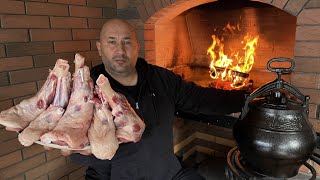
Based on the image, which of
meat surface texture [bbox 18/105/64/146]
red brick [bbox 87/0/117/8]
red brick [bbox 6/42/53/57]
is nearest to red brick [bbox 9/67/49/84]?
red brick [bbox 6/42/53/57]

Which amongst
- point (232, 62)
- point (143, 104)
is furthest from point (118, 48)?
point (232, 62)

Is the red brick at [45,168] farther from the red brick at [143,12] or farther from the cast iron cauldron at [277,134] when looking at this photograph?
the cast iron cauldron at [277,134]

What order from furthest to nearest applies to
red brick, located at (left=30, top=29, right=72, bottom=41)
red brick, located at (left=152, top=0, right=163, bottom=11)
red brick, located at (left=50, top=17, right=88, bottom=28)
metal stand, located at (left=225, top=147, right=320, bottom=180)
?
red brick, located at (left=152, top=0, right=163, bottom=11), red brick, located at (left=50, top=17, right=88, bottom=28), red brick, located at (left=30, top=29, right=72, bottom=41), metal stand, located at (left=225, top=147, right=320, bottom=180)

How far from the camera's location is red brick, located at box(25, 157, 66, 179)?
1.70 meters

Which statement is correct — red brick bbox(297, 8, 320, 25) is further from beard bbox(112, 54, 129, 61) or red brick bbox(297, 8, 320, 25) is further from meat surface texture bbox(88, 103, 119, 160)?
meat surface texture bbox(88, 103, 119, 160)

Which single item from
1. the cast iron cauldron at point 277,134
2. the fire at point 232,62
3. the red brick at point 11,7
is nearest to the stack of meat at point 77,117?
the cast iron cauldron at point 277,134

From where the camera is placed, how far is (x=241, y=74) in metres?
2.23

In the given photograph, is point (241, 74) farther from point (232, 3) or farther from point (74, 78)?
point (74, 78)

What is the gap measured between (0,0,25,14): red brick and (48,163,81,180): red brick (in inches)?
42.7

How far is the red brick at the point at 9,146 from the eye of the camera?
153cm

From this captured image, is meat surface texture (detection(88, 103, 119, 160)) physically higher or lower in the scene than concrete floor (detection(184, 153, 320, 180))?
higher

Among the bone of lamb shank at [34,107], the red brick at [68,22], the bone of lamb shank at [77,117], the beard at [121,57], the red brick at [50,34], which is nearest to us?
the bone of lamb shank at [77,117]

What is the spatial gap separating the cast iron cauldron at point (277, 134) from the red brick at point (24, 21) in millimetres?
1366

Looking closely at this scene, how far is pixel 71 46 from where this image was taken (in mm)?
1860
